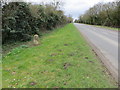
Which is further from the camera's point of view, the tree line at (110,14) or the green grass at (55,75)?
the tree line at (110,14)

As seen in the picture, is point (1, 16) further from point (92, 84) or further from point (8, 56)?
point (92, 84)

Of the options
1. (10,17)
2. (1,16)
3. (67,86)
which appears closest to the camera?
(67,86)

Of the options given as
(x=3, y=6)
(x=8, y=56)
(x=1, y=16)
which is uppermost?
(x=3, y=6)

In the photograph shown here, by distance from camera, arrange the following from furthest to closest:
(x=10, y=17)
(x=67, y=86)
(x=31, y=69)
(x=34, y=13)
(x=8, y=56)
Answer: (x=34, y=13)
(x=10, y=17)
(x=8, y=56)
(x=31, y=69)
(x=67, y=86)

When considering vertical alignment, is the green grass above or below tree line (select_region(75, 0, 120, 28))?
below

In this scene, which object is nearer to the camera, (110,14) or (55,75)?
(55,75)

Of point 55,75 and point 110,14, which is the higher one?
point 110,14

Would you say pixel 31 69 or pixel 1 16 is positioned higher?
pixel 1 16

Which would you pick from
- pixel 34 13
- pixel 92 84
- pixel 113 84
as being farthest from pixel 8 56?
pixel 34 13

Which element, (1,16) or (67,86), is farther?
(1,16)

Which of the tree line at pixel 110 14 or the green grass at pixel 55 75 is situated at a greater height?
the tree line at pixel 110 14

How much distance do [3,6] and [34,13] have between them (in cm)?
404

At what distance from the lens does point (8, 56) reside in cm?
629

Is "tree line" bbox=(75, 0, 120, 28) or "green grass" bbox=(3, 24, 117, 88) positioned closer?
"green grass" bbox=(3, 24, 117, 88)
